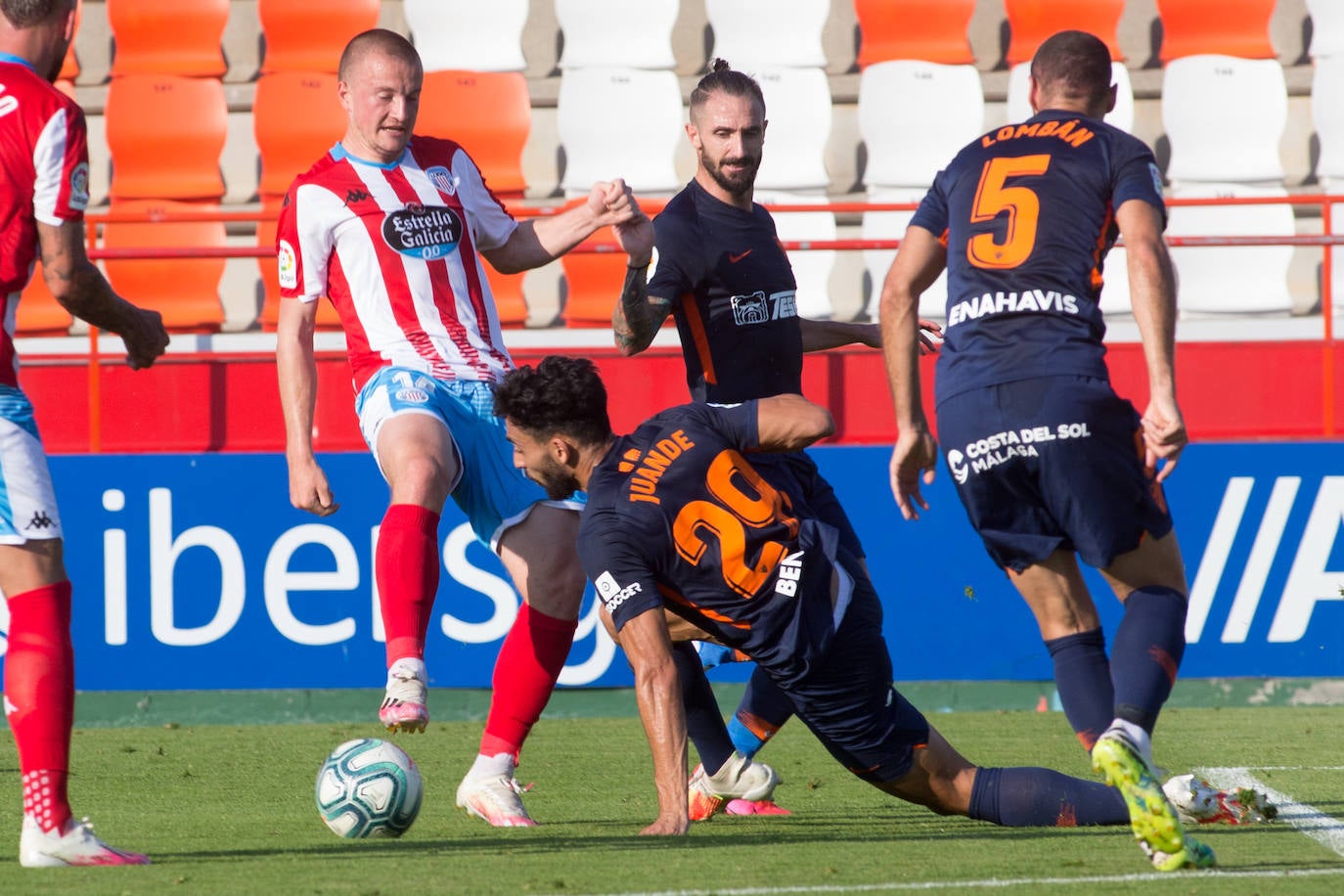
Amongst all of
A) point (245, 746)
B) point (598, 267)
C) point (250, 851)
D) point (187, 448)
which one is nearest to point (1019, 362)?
point (250, 851)

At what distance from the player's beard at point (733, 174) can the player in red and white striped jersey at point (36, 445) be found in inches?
77.3

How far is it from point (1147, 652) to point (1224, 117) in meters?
8.44

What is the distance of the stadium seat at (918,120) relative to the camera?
11125mm

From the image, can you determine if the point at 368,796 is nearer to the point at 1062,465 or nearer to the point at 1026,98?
the point at 1062,465

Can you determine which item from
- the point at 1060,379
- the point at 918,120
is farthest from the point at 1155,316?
the point at 918,120

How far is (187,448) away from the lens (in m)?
7.97

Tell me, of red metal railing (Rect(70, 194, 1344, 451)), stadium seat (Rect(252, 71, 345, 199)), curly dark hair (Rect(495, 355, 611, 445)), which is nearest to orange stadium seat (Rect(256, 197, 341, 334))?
stadium seat (Rect(252, 71, 345, 199))

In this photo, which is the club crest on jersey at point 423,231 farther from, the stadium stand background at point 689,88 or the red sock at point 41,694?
the stadium stand background at point 689,88

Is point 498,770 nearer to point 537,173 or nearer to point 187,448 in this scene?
point 187,448

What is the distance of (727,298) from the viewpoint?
16.6ft

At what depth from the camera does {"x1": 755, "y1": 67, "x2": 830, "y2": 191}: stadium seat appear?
11.0 m

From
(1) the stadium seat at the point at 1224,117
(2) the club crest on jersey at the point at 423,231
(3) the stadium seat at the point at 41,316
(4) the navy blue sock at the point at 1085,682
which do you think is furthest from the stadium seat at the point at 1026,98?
(4) the navy blue sock at the point at 1085,682

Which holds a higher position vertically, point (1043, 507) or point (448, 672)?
point (1043, 507)

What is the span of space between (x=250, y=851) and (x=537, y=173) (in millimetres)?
7759
